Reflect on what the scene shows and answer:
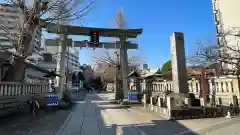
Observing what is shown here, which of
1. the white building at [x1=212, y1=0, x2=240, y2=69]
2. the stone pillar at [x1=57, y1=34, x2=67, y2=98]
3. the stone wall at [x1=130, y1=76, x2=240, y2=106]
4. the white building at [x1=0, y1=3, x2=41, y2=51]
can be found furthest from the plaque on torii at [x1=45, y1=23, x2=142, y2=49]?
the white building at [x1=212, y1=0, x2=240, y2=69]

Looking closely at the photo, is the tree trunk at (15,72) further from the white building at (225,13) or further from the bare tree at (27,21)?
the white building at (225,13)

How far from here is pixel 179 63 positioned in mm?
13156

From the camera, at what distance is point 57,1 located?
11.6 meters

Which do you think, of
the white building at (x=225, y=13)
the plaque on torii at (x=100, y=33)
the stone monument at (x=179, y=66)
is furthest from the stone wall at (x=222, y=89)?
the white building at (x=225, y=13)

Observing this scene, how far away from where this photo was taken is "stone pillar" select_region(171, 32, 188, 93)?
12.9m

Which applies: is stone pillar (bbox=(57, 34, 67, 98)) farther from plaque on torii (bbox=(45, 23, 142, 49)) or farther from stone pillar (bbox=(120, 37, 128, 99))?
stone pillar (bbox=(120, 37, 128, 99))

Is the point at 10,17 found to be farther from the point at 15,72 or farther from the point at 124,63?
the point at 124,63

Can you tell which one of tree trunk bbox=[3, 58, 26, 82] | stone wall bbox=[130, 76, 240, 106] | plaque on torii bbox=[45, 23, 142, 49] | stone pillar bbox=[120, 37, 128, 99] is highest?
plaque on torii bbox=[45, 23, 142, 49]

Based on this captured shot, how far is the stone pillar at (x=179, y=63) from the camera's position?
1286 centimetres

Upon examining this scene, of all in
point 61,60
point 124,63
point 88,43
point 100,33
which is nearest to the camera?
point 61,60

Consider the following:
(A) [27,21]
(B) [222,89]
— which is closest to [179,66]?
(B) [222,89]

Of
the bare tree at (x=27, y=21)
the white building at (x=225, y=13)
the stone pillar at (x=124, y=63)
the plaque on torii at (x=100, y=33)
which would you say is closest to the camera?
the bare tree at (x=27, y=21)

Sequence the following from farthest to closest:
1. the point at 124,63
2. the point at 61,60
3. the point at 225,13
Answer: the point at 225,13 < the point at 124,63 < the point at 61,60

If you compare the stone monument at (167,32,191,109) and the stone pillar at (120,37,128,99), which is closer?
the stone monument at (167,32,191,109)
